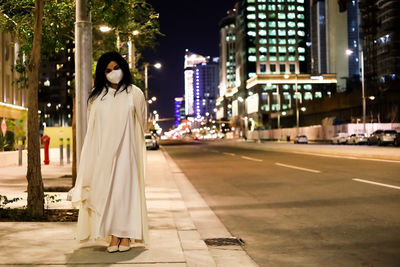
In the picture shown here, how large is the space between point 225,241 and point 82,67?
4.01 metres

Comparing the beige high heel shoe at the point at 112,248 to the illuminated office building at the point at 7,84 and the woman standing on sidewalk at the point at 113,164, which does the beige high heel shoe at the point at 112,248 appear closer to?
the woman standing on sidewalk at the point at 113,164

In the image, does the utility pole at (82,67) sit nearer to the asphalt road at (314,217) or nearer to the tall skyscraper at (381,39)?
the asphalt road at (314,217)

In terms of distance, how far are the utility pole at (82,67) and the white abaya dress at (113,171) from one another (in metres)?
3.50

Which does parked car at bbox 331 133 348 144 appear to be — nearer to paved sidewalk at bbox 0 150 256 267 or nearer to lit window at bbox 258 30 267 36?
paved sidewalk at bbox 0 150 256 267

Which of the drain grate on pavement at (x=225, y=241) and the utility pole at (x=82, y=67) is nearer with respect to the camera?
the drain grate on pavement at (x=225, y=241)

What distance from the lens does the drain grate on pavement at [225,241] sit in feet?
19.5

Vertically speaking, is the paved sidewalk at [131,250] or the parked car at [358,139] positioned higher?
the parked car at [358,139]

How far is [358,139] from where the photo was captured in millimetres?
49938

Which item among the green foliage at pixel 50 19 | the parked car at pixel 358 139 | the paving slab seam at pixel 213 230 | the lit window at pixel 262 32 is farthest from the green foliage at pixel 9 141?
the lit window at pixel 262 32

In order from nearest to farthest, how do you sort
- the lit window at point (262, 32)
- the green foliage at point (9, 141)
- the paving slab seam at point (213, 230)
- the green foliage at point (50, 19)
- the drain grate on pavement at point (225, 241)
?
the paving slab seam at point (213, 230) → the drain grate on pavement at point (225, 241) → the green foliage at point (50, 19) → the green foliage at point (9, 141) → the lit window at point (262, 32)

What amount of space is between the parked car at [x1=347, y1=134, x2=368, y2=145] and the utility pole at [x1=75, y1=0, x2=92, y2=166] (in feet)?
148

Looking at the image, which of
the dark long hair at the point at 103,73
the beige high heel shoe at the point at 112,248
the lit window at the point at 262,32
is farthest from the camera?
the lit window at the point at 262,32

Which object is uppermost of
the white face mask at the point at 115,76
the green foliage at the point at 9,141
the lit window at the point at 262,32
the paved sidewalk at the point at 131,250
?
the lit window at the point at 262,32

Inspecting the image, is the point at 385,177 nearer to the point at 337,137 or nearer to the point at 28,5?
the point at 28,5
